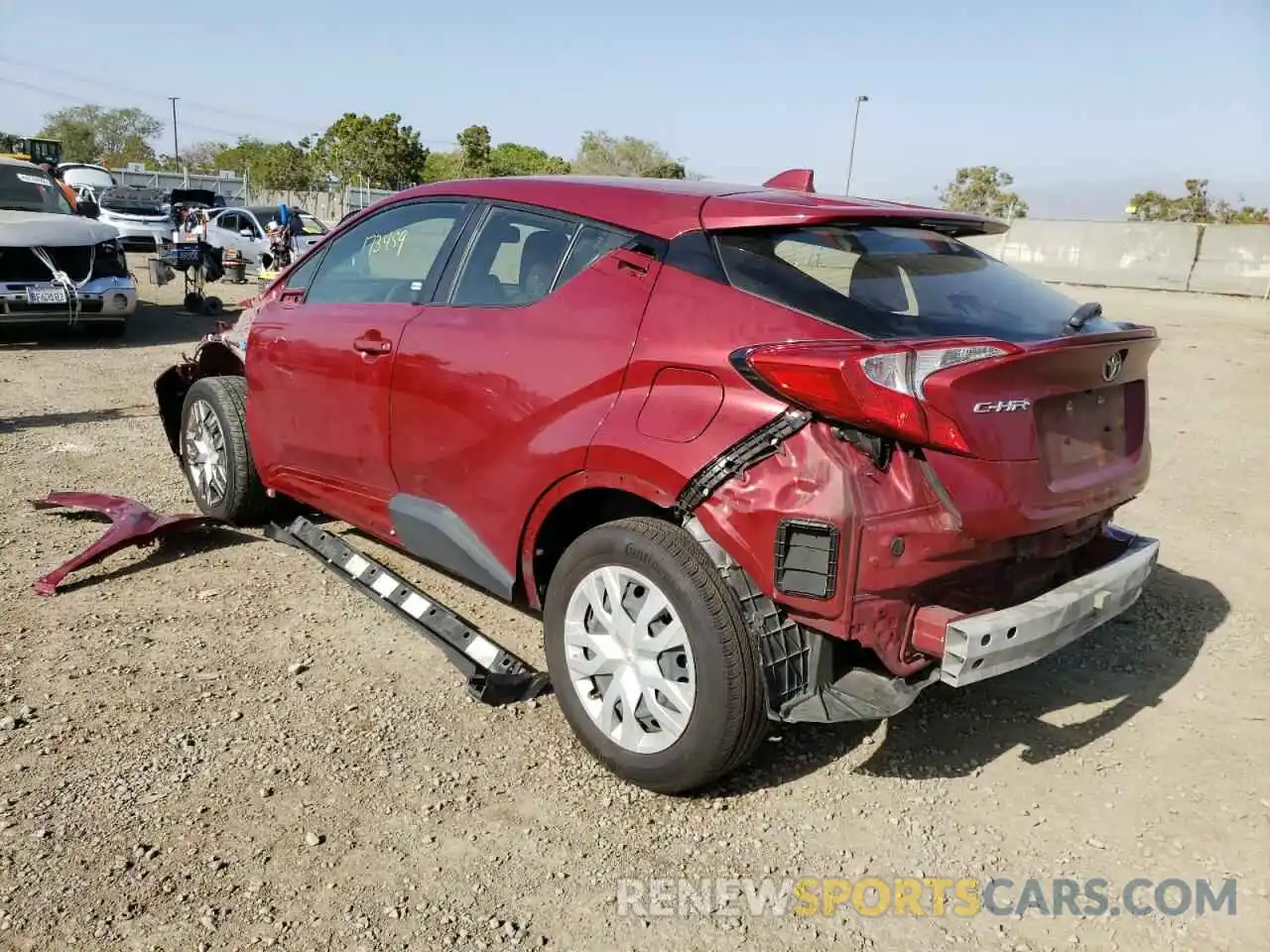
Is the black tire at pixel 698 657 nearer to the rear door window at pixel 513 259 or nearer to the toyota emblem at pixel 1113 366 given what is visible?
the rear door window at pixel 513 259

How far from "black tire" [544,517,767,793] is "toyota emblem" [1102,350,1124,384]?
130 centimetres

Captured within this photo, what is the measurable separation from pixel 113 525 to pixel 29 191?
28.4 ft

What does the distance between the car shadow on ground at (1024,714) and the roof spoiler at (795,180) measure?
1.95m

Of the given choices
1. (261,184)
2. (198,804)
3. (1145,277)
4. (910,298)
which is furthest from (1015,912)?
(261,184)

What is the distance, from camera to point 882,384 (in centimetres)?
237

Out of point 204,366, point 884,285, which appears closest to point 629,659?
point 884,285

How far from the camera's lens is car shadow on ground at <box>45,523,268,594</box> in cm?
430

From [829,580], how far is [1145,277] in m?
26.2

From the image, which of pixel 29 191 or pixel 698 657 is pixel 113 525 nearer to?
pixel 698 657

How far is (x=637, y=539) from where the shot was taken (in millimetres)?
2732

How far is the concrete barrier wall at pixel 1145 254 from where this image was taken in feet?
76.5

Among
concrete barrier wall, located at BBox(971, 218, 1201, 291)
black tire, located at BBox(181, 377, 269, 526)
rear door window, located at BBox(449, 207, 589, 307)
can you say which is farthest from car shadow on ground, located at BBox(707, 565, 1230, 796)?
concrete barrier wall, located at BBox(971, 218, 1201, 291)

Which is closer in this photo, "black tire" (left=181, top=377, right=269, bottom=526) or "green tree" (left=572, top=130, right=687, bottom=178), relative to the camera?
"black tire" (left=181, top=377, right=269, bottom=526)

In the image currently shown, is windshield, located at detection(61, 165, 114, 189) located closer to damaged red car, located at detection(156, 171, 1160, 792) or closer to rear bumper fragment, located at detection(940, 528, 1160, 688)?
damaged red car, located at detection(156, 171, 1160, 792)
